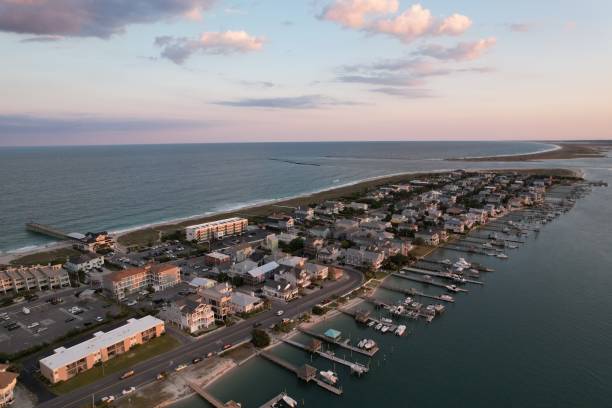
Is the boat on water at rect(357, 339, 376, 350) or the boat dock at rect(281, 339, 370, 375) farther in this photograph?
the boat on water at rect(357, 339, 376, 350)

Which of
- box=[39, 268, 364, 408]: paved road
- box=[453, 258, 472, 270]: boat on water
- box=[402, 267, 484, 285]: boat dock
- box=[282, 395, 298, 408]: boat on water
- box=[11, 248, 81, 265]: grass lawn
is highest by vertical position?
box=[453, 258, 472, 270]: boat on water

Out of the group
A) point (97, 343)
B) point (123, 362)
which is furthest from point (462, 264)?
point (97, 343)

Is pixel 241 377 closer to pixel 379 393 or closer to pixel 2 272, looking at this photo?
pixel 379 393

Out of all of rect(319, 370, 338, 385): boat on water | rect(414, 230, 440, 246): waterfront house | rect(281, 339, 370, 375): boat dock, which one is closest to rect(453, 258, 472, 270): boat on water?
rect(414, 230, 440, 246): waterfront house

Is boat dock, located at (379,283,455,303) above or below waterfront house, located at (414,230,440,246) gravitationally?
below

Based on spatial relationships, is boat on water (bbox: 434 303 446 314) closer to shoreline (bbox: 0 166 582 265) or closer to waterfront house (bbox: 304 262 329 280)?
Result: waterfront house (bbox: 304 262 329 280)

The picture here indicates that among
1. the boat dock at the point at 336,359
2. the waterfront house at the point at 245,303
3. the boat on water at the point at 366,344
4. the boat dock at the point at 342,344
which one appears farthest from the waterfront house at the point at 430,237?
the boat dock at the point at 336,359

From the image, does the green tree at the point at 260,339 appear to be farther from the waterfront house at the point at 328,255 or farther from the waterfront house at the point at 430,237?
the waterfront house at the point at 430,237

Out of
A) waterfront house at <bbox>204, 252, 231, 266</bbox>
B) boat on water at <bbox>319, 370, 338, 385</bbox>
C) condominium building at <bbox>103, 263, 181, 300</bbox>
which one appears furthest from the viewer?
waterfront house at <bbox>204, 252, 231, 266</bbox>

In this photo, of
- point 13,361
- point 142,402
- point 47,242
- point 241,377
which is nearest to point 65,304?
point 13,361
